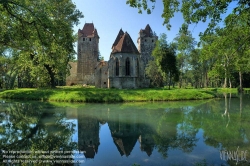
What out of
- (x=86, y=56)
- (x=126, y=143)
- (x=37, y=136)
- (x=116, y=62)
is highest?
(x=86, y=56)

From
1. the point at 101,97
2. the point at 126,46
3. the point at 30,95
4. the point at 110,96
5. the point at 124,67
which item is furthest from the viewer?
the point at 126,46

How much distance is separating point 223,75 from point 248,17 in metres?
4.14

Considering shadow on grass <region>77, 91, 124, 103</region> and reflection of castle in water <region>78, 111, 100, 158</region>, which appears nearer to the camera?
reflection of castle in water <region>78, 111, 100, 158</region>

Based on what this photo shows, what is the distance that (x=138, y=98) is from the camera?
24.0 metres

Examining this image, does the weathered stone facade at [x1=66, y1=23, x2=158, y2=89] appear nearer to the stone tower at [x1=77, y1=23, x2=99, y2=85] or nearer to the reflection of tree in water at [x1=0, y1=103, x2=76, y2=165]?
the stone tower at [x1=77, y1=23, x2=99, y2=85]

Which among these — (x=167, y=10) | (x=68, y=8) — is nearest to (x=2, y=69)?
(x=68, y=8)

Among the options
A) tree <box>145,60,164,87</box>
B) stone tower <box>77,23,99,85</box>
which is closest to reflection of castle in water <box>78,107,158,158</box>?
tree <box>145,60,164,87</box>

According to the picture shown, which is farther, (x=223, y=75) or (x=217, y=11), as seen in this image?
(x=223, y=75)

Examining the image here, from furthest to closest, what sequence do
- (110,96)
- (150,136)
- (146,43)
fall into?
(146,43) < (110,96) < (150,136)

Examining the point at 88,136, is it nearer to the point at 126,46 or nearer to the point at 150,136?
the point at 150,136

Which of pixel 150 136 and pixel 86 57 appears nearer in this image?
pixel 150 136

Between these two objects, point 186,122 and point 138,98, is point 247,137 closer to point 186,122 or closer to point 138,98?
point 186,122

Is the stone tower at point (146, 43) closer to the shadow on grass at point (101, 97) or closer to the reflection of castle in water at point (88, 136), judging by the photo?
the shadow on grass at point (101, 97)

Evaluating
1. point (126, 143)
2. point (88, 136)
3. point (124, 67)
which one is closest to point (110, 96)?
point (88, 136)
